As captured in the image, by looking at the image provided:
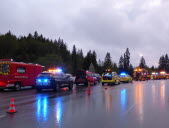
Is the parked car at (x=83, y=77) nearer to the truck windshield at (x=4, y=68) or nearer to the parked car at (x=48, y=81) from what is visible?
the parked car at (x=48, y=81)

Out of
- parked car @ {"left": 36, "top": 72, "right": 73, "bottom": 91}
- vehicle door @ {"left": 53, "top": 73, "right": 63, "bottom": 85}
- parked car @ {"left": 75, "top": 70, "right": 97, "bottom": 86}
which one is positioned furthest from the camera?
parked car @ {"left": 75, "top": 70, "right": 97, "bottom": 86}

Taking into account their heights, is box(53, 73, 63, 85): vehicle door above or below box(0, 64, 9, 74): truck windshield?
below

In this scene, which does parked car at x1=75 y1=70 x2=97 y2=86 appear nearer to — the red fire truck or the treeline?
the red fire truck

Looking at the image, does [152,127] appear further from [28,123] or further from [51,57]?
[51,57]

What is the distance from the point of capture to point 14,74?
24.4m

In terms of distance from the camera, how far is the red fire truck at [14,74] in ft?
78.0

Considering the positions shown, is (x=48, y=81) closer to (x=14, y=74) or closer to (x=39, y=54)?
(x=14, y=74)

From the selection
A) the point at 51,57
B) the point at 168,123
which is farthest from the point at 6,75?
the point at 51,57

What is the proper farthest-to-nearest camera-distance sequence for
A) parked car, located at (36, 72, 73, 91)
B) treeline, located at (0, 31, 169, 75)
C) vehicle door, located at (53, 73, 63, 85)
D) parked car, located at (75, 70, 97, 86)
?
treeline, located at (0, 31, 169, 75)
parked car, located at (75, 70, 97, 86)
vehicle door, located at (53, 73, 63, 85)
parked car, located at (36, 72, 73, 91)

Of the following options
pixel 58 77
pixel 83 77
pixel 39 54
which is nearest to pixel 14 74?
pixel 58 77

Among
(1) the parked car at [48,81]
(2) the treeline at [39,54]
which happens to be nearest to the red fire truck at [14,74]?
(1) the parked car at [48,81]

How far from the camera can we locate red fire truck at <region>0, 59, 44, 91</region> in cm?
2377

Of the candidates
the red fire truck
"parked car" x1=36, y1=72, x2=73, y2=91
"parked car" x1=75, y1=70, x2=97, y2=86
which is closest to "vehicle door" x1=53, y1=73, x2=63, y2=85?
"parked car" x1=36, y1=72, x2=73, y2=91

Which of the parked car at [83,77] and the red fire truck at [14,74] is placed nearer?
the red fire truck at [14,74]
